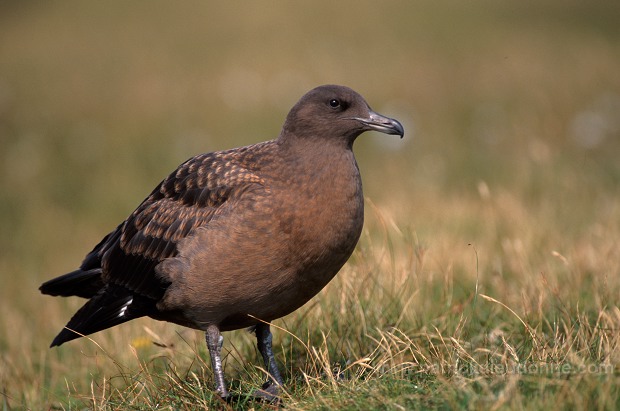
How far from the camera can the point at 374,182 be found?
32.1 ft

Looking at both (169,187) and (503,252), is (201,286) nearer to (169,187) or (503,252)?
(169,187)

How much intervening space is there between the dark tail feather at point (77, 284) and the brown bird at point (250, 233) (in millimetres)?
215

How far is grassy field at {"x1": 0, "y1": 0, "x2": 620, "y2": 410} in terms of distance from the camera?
13.9ft

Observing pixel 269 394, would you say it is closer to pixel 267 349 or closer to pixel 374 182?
pixel 267 349

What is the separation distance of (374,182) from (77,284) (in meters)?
4.99

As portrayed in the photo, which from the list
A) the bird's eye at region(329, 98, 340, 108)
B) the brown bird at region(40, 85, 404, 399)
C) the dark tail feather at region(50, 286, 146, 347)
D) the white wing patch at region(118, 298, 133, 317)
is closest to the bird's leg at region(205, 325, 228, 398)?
the brown bird at region(40, 85, 404, 399)

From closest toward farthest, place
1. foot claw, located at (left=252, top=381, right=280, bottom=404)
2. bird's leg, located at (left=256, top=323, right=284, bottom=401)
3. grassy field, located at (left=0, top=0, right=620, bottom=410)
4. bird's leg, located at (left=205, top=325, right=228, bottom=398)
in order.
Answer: foot claw, located at (left=252, top=381, right=280, bottom=404)
grassy field, located at (left=0, top=0, right=620, bottom=410)
bird's leg, located at (left=205, top=325, right=228, bottom=398)
bird's leg, located at (left=256, top=323, right=284, bottom=401)

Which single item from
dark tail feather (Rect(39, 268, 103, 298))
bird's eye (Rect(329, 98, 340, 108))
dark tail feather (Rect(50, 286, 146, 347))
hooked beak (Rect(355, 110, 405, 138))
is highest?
bird's eye (Rect(329, 98, 340, 108))

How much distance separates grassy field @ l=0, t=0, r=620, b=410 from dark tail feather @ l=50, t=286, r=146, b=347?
283 mm

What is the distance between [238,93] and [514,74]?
12.7ft

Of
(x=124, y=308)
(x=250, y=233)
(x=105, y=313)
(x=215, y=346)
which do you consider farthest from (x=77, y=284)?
(x=250, y=233)

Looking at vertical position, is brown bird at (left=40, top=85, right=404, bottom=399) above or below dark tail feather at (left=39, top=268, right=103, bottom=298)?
above

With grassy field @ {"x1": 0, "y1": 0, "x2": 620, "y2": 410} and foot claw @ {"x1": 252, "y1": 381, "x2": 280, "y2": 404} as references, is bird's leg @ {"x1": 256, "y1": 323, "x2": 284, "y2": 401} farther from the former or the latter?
foot claw @ {"x1": 252, "y1": 381, "x2": 280, "y2": 404}

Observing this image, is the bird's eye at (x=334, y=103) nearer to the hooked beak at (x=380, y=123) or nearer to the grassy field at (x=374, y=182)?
the hooked beak at (x=380, y=123)
